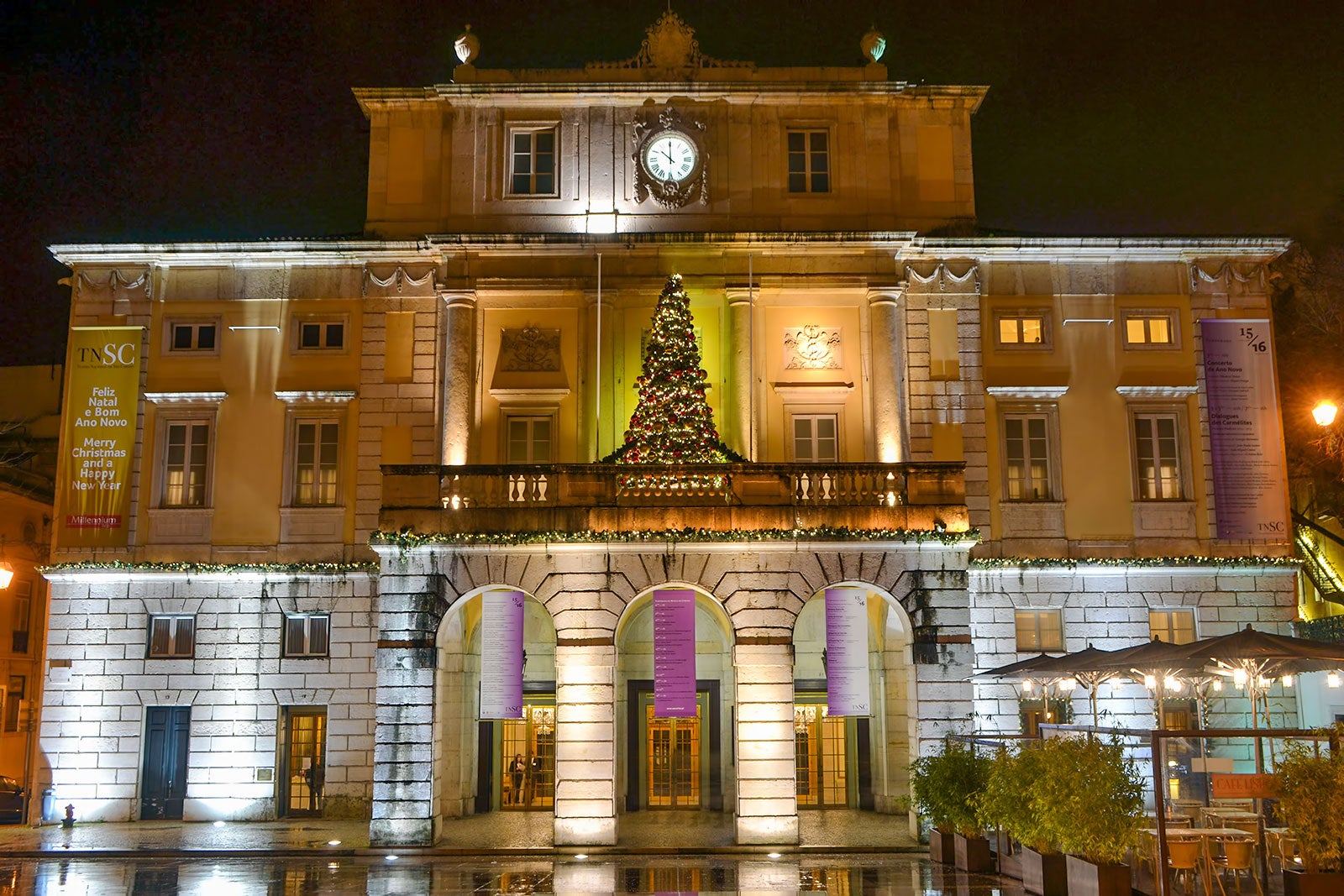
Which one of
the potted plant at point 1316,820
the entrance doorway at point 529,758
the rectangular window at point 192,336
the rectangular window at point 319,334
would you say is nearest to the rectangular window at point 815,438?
the entrance doorway at point 529,758

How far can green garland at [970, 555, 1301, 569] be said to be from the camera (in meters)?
29.0

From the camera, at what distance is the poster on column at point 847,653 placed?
2439cm

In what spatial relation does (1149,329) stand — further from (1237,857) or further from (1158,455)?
(1237,857)

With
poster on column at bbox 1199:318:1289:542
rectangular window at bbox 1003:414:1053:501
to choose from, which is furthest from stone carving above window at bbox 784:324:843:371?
poster on column at bbox 1199:318:1289:542

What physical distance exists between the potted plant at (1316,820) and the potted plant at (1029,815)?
8.98 ft

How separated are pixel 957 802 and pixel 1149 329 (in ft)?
50.4

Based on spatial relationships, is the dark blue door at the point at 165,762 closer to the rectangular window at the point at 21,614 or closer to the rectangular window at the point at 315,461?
the rectangular window at the point at 315,461

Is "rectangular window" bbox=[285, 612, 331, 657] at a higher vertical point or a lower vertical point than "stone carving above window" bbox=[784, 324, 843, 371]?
lower

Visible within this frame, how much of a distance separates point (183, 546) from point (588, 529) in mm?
11232

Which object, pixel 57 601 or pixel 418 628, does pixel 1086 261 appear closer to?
pixel 418 628

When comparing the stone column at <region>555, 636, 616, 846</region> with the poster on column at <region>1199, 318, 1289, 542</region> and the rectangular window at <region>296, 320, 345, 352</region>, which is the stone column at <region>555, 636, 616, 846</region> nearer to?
the rectangular window at <region>296, 320, 345, 352</region>

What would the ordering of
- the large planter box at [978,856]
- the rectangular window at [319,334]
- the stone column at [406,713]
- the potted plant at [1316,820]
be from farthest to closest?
the rectangular window at [319,334], the stone column at [406,713], the large planter box at [978,856], the potted plant at [1316,820]

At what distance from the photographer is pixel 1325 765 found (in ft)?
45.8

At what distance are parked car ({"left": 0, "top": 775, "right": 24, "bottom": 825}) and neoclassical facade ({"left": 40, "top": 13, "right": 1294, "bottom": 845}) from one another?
13.9 feet
